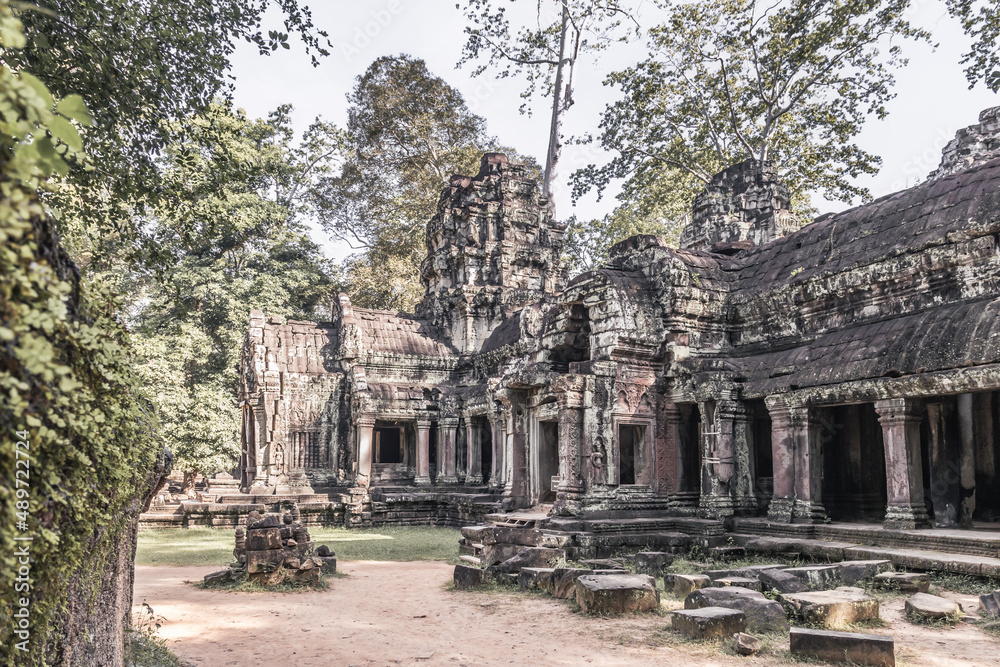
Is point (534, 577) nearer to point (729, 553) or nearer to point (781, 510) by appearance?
point (729, 553)

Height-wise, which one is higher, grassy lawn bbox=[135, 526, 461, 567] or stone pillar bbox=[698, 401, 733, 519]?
stone pillar bbox=[698, 401, 733, 519]

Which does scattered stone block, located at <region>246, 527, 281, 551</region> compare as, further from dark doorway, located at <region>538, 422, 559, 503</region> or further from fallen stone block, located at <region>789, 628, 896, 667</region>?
fallen stone block, located at <region>789, 628, 896, 667</region>

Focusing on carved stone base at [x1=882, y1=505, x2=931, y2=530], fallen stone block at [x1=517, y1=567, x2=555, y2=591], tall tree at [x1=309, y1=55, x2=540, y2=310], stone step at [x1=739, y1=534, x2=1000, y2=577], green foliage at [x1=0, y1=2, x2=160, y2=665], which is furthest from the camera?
tall tree at [x1=309, y1=55, x2=540, y2=310]

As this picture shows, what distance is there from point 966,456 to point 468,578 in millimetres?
7276

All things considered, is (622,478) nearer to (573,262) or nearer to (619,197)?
(619,197)

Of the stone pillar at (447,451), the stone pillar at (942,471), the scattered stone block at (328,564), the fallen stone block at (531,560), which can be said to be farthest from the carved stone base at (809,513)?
the stone pillar at (447,451)

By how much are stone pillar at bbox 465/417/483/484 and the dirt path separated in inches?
481

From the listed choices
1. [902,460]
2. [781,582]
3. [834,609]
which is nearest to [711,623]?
[834,609]

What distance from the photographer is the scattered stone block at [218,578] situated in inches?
394

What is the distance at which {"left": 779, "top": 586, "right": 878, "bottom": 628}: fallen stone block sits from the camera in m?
6.51

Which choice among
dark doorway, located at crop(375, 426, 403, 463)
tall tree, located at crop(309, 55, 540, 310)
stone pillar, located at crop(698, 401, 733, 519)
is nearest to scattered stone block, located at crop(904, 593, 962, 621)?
stone pillar, located at crop(698, 401, 733, 519)

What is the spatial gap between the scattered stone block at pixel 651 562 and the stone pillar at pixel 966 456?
438 cm

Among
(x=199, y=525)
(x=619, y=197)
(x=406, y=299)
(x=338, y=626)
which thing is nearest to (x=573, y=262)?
(x=619, y=197)

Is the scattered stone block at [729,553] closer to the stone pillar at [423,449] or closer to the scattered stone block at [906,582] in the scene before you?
the scattered stone block at [906,582]
